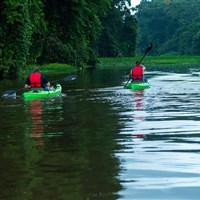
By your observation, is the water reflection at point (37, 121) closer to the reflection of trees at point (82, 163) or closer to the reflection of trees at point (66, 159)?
the reflection of trees at point (66, 159)

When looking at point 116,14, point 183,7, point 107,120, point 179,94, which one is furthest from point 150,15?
point 107,120

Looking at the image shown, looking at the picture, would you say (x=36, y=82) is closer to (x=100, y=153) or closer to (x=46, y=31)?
(x=100, y=153)

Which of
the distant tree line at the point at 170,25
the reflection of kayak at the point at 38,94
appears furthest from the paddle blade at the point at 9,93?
the distant tree line at the point at 170,25

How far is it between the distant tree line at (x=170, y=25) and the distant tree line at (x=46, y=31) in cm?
5541

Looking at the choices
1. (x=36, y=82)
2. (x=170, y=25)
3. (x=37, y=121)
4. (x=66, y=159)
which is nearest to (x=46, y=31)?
(x=36, y=82)

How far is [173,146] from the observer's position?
30.5ft

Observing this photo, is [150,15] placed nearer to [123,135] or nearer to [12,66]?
[12,66]

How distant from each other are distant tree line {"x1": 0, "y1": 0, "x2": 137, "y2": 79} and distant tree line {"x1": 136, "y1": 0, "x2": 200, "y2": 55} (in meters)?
55.4

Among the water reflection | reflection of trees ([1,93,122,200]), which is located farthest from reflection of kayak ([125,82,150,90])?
reflection of trees ([1,93,122,200])

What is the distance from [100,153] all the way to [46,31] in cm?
3056

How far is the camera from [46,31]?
38.7 m

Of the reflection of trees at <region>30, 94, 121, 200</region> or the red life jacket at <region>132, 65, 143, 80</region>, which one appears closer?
the reflection of trees at <region>30, 94, 121, 200</region>

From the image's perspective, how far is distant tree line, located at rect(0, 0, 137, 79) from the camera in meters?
28.8

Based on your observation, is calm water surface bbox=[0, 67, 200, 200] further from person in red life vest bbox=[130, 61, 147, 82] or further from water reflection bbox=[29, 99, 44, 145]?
person in red life vest bbox=[130, 61, 147, 82]
